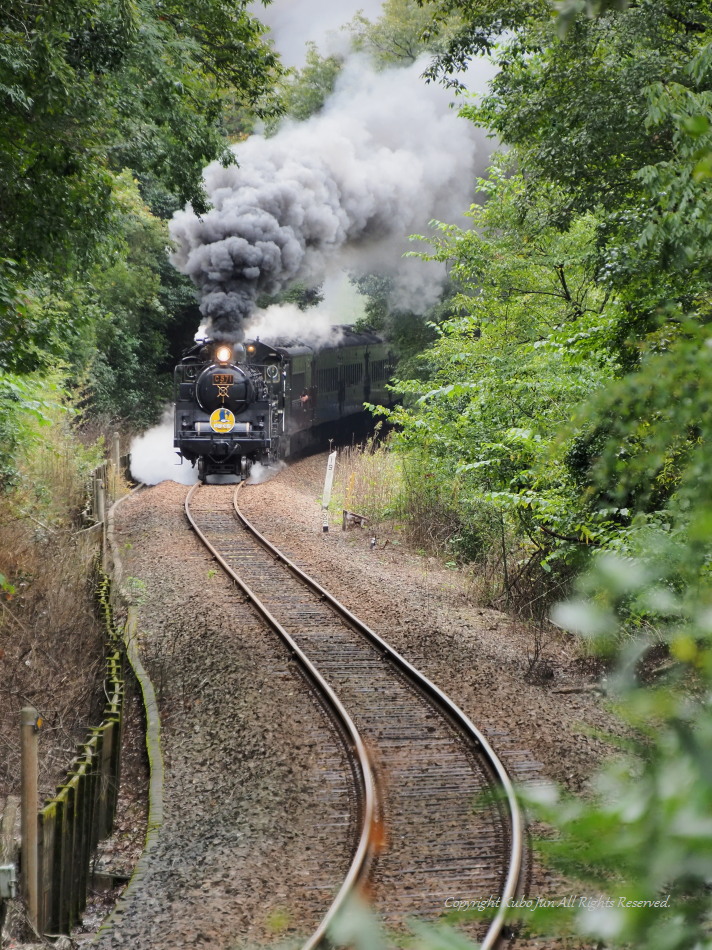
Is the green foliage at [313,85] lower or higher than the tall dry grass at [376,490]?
higher

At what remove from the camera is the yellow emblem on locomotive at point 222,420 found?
71.1ft

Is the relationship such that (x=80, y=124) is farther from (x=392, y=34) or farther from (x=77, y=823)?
(x=392, y=34)

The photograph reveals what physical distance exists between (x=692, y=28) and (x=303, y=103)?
1342 inches

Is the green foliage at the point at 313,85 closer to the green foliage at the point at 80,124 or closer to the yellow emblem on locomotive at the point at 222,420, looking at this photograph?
the yellow emblem on locomotive at the point at 222,420

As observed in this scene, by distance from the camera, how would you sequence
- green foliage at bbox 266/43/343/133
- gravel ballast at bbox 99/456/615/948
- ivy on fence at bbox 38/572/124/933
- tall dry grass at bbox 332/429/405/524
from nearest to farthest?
ivy on fence at bbox 38/572/124/933 < gravel ballast at bbox 99/456/615/948 < tall dry grass at bbox 332/429/405/524 < green foliage at bbox 266/43/343/133

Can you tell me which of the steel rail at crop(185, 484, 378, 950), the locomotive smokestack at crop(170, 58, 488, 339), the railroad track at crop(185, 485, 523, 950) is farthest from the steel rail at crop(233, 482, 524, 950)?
the locomotive smokestack at crop(170, 58, 488, 339)

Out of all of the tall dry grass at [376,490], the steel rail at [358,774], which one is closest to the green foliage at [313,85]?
the tall dry grass at [376,490]

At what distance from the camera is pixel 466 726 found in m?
8.63

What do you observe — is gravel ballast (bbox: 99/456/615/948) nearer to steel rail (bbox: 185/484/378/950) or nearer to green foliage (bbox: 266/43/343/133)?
steel rail (bbox: 185/484/378/950)

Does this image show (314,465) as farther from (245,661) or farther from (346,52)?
(346,52)

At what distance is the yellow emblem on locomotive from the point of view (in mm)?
21656

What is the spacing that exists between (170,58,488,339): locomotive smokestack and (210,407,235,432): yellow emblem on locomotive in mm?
1878

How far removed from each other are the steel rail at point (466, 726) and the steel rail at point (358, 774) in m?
0.91

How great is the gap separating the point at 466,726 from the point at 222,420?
46.7 ft
